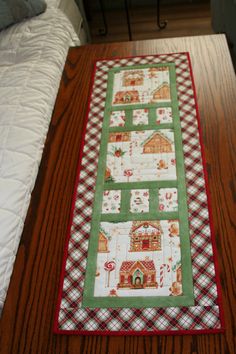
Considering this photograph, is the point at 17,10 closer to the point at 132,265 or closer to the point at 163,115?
the point at 163,115

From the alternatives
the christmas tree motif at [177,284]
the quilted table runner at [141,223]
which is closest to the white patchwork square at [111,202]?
the quilted table runner at [141,223]

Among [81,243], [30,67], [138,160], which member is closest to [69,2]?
[30,67]

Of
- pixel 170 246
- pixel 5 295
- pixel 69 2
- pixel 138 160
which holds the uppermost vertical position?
pixel 69 2

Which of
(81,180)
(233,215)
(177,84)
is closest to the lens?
(233,215)

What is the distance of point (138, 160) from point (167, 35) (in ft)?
5.62

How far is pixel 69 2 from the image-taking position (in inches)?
73.0

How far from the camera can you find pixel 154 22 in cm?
265

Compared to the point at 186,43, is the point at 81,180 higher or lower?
lower

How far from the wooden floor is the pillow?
1073 mm

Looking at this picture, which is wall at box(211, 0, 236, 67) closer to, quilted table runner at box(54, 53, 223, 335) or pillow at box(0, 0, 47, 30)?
quilted table runner at box(54, 53, 223, 335)

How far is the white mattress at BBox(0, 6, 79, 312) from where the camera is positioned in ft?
3.19

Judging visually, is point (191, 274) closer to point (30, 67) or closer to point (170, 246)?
point (170, 246)

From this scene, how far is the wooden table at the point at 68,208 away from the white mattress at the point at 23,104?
35 millimetres

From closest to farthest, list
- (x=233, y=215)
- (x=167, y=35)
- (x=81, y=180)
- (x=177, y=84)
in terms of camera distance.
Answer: (x=233, y=215) < (x=81, y=180) < (x=177, y=84) < (x=167, y=35)
